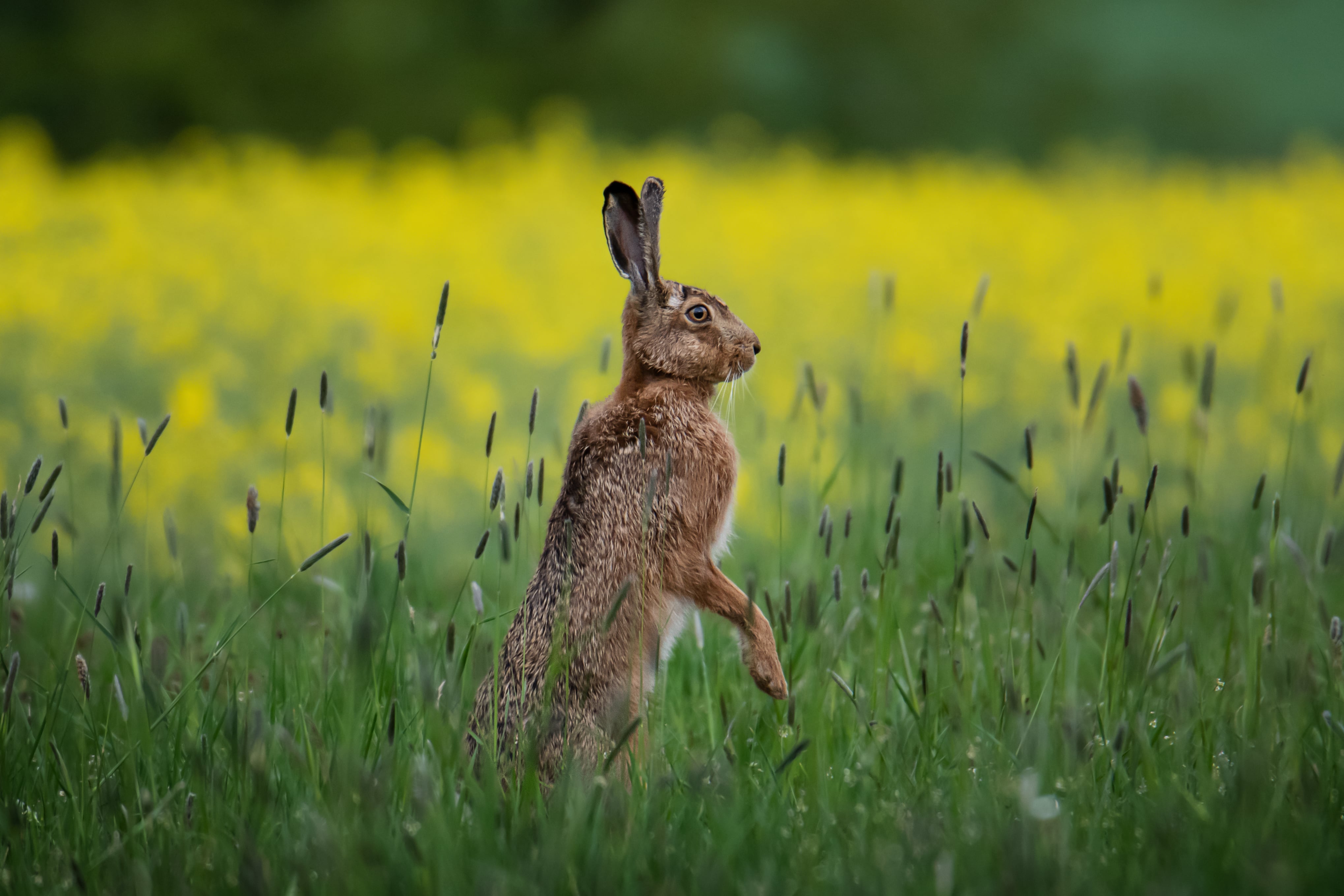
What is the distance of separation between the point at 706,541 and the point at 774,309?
5149 mm

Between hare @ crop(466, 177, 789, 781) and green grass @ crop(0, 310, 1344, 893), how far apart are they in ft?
0.35

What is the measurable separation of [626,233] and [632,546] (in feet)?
2.31

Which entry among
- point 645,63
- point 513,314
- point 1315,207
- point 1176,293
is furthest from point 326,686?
point 645,63

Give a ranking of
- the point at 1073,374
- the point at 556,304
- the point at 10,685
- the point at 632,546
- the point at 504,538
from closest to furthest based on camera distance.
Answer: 1. the point at 10,685
2. the point at 504,538
3. the point at 632,546
4. the point at 1073,374
5. the point at 556,304

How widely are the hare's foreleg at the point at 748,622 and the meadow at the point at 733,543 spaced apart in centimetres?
11

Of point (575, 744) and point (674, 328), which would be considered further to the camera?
point (674, 328)

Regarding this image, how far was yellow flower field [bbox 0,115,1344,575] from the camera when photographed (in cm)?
588

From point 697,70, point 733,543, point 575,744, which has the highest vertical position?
point 697,70

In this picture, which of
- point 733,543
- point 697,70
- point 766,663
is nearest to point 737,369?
point 766,663

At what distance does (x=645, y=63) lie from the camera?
14.2 metres

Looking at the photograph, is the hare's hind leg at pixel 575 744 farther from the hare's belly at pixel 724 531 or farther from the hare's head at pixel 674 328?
the hare's head at pixel 674 328

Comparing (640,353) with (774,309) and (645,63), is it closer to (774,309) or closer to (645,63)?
(774,309)

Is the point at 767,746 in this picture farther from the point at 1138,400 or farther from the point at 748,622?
the point at 1138,400

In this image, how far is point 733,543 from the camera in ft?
15.8
